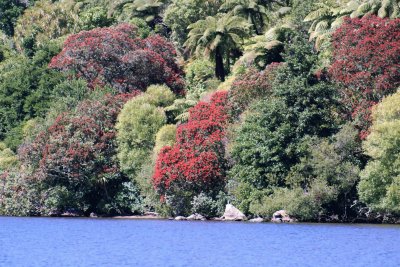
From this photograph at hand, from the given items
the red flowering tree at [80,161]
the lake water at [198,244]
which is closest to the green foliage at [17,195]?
the red flowering tree at [80,161]

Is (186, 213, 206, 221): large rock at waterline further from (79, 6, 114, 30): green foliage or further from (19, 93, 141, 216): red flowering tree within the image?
(79, 6, 114, 30): green foliage

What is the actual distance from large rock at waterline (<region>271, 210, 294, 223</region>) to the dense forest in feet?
1.26

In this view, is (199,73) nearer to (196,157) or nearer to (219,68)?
(219,68)

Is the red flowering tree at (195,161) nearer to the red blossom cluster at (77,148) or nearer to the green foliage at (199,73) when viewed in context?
the red blossom cluster at (77,148)

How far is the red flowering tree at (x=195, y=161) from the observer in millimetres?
58438

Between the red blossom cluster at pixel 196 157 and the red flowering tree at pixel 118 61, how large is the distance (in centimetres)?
1412

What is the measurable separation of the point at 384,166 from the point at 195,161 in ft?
37.9

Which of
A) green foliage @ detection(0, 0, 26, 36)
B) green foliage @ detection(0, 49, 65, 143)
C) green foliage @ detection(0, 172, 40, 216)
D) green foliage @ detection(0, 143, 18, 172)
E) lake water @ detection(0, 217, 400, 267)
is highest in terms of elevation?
green foliage @ detection(0, 0, 26, 36)

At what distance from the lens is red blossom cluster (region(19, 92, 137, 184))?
63594 millimetres

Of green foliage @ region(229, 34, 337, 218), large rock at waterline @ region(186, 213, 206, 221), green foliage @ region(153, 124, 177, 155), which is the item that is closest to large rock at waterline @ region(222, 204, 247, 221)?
green foliage @ region(229, 34, 337, 218)

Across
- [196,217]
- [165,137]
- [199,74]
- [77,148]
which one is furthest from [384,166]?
[199,74]

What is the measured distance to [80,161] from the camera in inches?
2512

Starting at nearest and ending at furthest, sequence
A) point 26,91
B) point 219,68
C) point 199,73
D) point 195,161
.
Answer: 1. point 195,161
2. point 219,68
3. point 199,73
4. point 26,91

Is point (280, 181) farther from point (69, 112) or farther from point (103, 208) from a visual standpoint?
point (69, 112)
